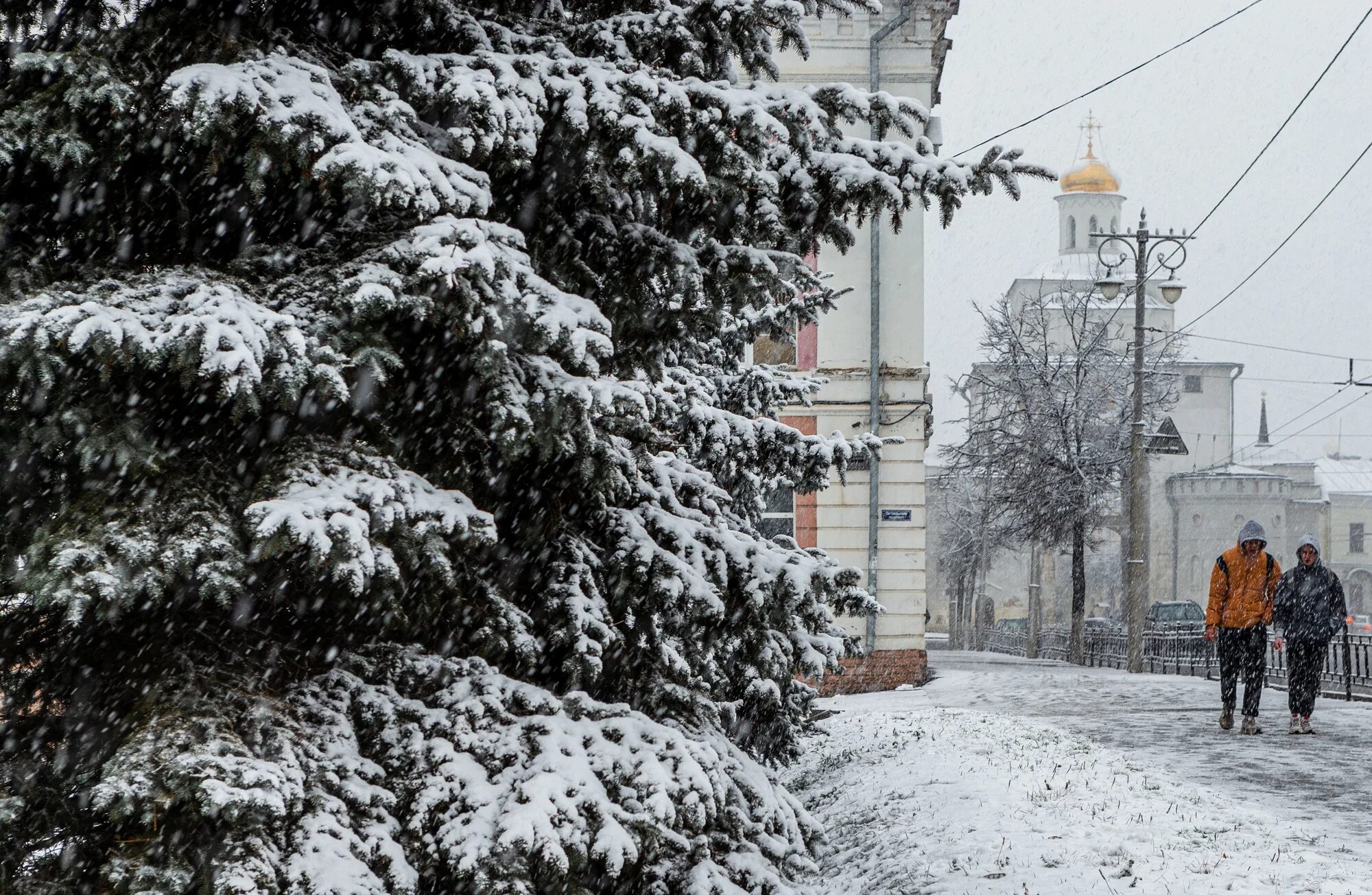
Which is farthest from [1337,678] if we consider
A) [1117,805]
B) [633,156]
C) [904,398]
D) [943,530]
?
[943,530]

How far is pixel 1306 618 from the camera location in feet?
34.7

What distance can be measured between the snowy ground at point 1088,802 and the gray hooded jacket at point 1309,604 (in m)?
0.91

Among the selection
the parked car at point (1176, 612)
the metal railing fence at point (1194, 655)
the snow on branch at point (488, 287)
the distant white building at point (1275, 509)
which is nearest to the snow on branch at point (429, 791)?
the snow on branch at point (488, 287)

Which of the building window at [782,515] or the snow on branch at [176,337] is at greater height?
the building window at [782,515]

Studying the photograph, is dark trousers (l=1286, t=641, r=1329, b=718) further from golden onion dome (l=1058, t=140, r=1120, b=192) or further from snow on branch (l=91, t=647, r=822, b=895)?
golden onion dome (l=1058, t=140, r=1120, b=192)

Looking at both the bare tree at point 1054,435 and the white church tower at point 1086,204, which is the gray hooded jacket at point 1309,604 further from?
the white church tower at point 1086,204

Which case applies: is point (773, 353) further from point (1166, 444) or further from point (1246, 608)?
point (1166, 444)

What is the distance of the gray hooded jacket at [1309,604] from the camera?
1048 centimetres

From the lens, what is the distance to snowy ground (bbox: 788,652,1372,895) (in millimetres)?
5797

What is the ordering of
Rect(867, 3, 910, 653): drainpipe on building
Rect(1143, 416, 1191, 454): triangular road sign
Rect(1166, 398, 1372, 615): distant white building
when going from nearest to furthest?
Rect(867, 3, 910, 653): drainpipe on building, Rect(1143, 416, 1191, 454): triangular road sign, Rect(1166, 398, 1372, 615): distant white building

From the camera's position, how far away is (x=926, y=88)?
18.0 m

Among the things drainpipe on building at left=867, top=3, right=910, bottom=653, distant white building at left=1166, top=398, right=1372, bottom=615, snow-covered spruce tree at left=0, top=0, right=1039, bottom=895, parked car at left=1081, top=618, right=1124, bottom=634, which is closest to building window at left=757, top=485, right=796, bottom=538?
drainpipe on building at left=867, top=3, right=910, bottom=653

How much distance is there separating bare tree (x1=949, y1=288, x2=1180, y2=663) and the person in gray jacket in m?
17.8

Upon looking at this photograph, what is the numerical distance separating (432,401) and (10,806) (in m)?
1.56
